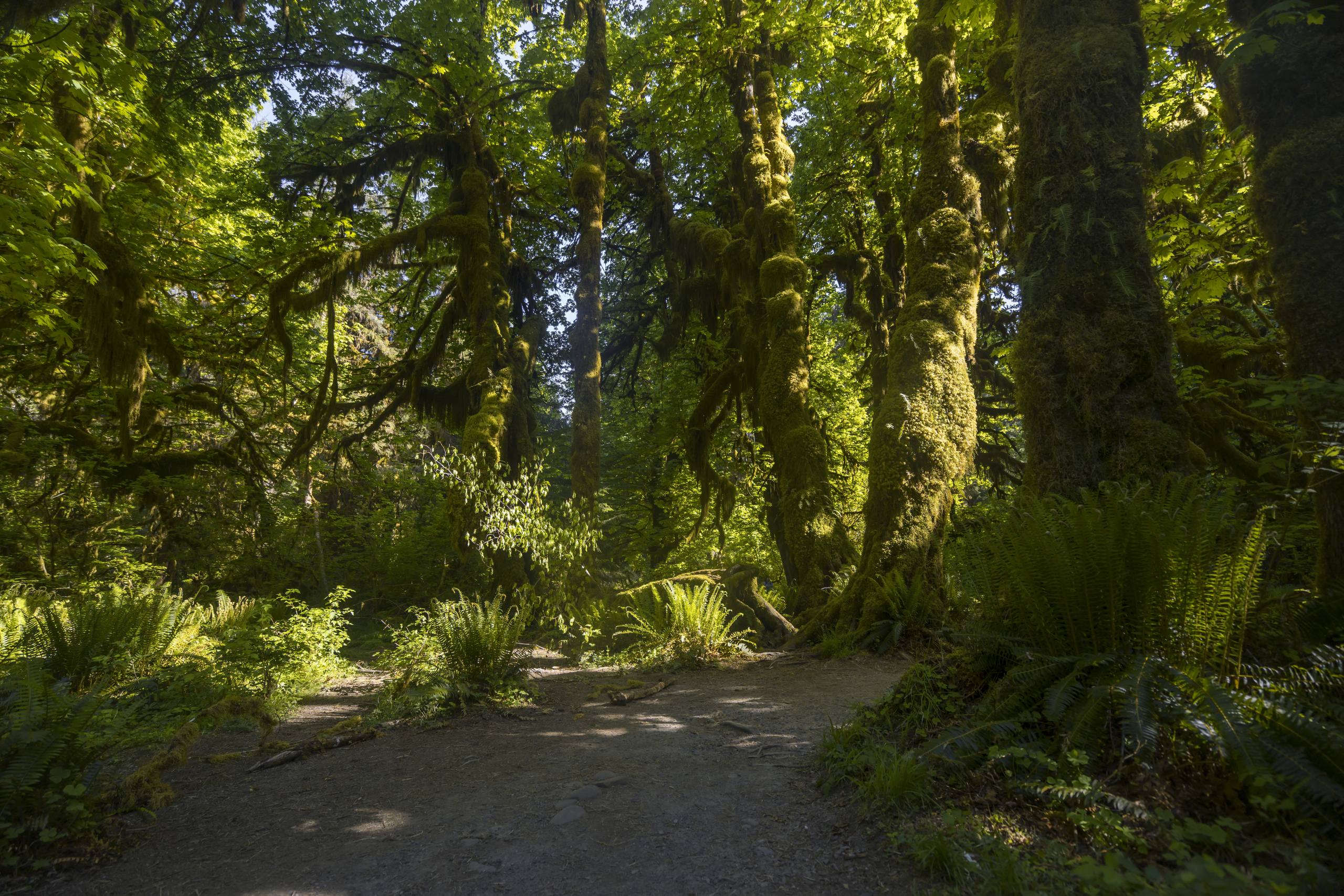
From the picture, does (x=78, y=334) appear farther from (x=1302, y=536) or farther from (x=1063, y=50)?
(x=1302, y=536)

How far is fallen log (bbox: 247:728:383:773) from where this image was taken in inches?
162

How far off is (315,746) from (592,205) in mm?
9554

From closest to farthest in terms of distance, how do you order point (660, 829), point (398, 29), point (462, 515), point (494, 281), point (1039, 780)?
point (1039, 780) < point (660, 829) < point (462, 515) < point (494, 281) < point (398, 29)

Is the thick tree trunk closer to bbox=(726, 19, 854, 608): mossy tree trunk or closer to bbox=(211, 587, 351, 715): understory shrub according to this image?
bbox=(726, 19, 854, 608): mossy tree trunk

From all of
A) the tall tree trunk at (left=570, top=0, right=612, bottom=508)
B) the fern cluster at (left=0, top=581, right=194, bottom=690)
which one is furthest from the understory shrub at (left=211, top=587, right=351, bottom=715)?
the tall tree trunk at (left=570, top=0, right=612, bottom=508)

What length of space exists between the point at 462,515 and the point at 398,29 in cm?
1028

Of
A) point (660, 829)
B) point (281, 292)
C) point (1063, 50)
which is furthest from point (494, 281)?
point (660, 829)

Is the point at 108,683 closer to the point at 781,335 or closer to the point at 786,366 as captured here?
the point at 786,366

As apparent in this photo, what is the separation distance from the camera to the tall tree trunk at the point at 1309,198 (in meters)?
3.02

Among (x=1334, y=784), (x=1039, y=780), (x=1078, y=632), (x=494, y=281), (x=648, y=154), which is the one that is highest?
(x=648, y=154)

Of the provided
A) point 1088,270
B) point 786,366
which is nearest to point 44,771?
point 1088,270

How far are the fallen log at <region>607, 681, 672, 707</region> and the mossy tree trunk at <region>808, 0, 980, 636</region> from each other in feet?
7.43

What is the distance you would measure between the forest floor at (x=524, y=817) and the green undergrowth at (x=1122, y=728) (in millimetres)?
404

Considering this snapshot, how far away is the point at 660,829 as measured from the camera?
9.47 ft
